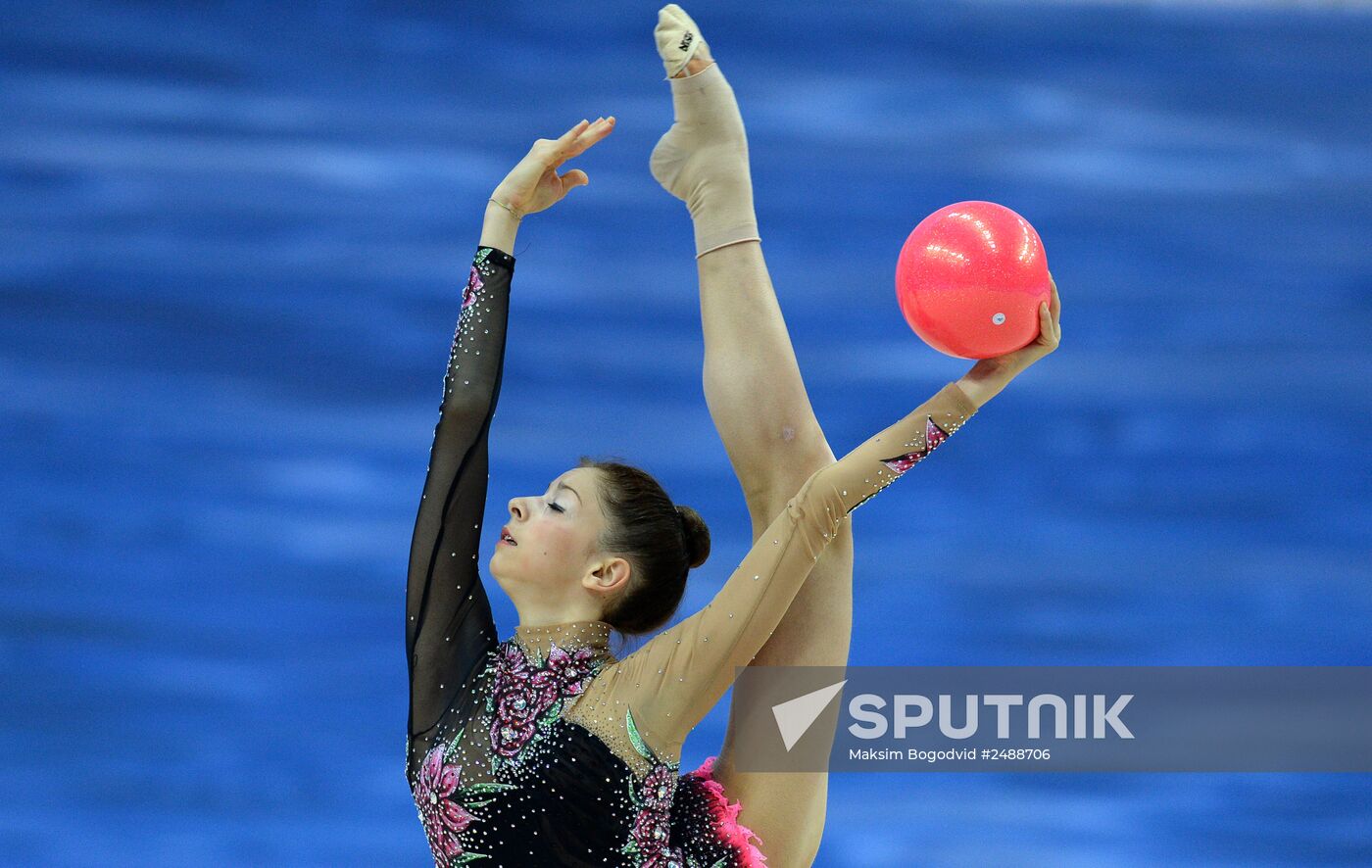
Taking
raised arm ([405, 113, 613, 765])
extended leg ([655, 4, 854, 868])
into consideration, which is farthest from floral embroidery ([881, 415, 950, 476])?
raised arm ([405, 113, 613, 765])

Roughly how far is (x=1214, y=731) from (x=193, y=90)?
Result: 2796 mm

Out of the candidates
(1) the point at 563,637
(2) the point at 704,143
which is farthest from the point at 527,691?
(2) the point at 704,143

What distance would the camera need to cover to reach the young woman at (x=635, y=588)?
1.72 metres

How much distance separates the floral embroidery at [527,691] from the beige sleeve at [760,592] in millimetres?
59

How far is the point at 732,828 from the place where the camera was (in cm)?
190

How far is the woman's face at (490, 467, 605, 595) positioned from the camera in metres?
1.85

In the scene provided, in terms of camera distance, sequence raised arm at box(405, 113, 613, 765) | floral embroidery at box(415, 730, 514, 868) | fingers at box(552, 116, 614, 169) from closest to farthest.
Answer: floral embroidery at box(415, 730, 514, 868), raised arm at box(405, 113, 613, 765), fingers at box(552, 116, 614, 169)

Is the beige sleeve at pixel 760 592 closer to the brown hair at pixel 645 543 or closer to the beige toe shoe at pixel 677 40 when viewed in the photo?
the brown hair at pixel 645 543

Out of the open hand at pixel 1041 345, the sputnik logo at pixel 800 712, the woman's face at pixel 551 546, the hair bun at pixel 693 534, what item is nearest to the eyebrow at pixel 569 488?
the woman's face at pixel 551 546

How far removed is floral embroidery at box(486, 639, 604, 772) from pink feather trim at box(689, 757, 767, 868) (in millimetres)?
241

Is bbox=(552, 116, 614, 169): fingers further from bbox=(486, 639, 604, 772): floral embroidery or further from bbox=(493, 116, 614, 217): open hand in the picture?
bbox=(486, 639, 604, 772): floral embroidery

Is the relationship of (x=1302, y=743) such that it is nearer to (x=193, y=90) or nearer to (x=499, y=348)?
(x=499, y=348)

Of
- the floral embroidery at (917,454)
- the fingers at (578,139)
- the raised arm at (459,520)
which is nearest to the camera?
the floral embroidery at (917,454)

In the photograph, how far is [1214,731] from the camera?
3236 millimetres
